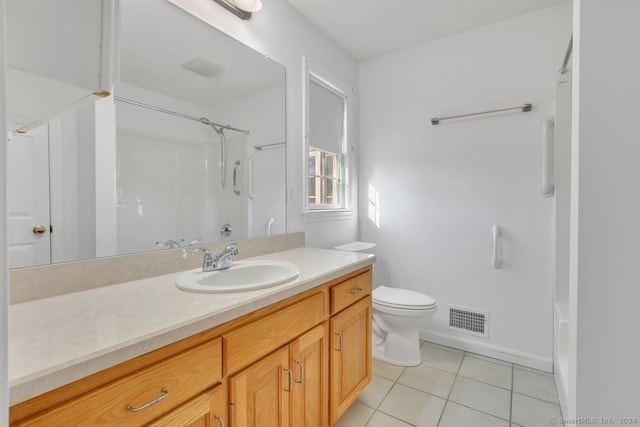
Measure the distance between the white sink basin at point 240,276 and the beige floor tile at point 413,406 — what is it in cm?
105

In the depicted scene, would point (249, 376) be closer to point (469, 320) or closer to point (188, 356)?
point (188, 356)

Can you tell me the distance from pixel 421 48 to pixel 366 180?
122cm

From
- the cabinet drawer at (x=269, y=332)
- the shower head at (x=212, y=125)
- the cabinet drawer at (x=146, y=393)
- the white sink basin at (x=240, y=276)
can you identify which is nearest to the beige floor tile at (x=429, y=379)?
the cabinet drawer at (x=269, y=332)

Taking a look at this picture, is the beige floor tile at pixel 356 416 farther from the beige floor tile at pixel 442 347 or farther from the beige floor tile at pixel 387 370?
the beige floor tile at pixel 442 347

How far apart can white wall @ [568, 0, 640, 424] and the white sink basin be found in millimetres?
954

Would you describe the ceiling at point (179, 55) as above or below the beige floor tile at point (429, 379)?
above

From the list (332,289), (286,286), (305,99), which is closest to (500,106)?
(305,99)

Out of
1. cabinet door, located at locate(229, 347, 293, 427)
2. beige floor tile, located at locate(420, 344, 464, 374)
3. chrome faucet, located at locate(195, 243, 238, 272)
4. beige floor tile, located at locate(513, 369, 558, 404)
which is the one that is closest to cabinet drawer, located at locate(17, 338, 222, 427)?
cabinet door, located at locate(229, 347, 293, 427)

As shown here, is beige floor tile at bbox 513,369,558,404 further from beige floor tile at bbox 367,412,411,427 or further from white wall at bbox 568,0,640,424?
white wall at bbox 568,0,640,424

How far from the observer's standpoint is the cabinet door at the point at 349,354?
4.46ft

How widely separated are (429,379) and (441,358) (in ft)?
1.10

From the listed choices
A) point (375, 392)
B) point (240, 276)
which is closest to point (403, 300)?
point (375, 392)

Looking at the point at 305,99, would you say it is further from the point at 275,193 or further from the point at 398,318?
the point at 398,318

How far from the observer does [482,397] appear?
1750mm
